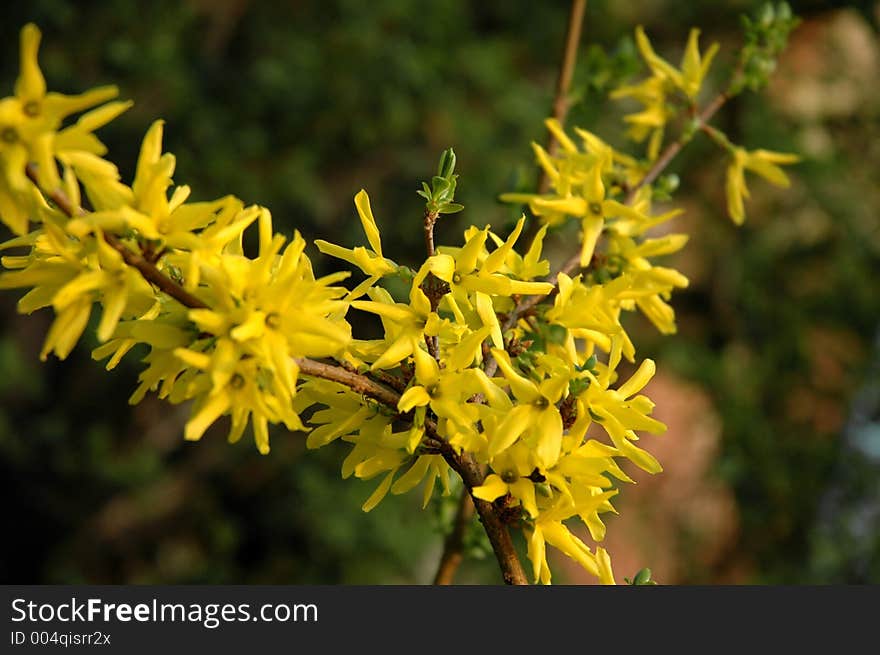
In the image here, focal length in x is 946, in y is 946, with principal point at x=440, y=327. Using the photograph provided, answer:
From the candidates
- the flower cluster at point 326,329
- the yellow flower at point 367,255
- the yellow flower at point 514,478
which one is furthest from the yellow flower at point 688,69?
the yellow flower at point 514,478

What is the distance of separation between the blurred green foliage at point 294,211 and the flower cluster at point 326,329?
217cm

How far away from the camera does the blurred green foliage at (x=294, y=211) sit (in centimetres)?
321

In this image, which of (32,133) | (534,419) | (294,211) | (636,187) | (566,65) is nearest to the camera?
(32,133)

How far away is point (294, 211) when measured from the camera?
11.2 ft

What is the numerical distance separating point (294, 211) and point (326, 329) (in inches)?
107

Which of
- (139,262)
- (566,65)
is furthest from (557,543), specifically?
(566,65)

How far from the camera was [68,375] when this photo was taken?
341cm

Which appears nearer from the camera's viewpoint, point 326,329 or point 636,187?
point 326,329

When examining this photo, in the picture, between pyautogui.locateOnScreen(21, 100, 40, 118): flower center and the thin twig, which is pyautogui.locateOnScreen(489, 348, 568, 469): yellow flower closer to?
the thin twig

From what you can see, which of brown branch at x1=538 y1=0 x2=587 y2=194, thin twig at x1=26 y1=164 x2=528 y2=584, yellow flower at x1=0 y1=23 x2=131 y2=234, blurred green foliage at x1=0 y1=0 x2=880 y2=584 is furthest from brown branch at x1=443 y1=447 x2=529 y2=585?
blurred green foliage at x1=0 y1=0 x2=880 y2=584

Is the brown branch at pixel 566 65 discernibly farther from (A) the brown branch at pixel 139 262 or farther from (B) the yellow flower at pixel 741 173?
(A) the brown branch at pixel 139 262

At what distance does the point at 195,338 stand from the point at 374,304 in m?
0.17

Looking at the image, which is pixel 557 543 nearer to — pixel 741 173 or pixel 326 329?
pixel 326 329

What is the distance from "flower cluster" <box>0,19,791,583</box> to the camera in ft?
2.43
